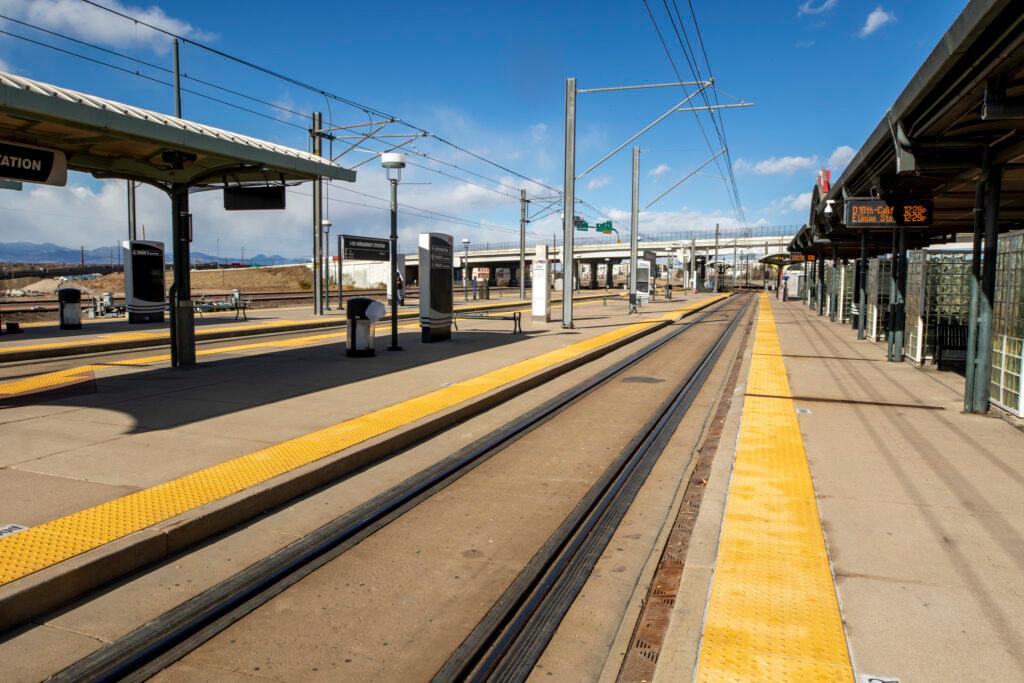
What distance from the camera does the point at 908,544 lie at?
4535mm

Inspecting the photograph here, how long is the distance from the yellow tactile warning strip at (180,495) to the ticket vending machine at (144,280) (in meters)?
16.7

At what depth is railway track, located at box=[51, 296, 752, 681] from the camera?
3301 mm

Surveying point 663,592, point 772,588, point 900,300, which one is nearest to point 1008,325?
point 900,300

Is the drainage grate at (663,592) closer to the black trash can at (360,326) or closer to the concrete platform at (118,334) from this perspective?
the black trash can at (360,326)

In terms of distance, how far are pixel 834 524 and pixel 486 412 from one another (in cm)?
502

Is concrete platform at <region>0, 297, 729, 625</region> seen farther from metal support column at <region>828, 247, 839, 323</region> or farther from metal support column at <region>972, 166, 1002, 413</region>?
metal support column at <region>828, 247, 839, 323</region>

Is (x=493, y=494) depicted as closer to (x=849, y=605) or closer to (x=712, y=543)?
(x=712, y=543)

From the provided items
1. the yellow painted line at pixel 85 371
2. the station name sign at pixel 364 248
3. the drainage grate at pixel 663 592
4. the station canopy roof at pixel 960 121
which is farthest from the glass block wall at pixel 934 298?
the station name sign at pixel 364 248

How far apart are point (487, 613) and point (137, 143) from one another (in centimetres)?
902

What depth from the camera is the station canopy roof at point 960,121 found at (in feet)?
19.8

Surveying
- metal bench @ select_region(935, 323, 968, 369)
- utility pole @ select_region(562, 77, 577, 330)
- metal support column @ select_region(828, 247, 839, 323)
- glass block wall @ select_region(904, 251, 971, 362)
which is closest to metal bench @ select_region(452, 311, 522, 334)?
utility pole @ select_region(562, 77, 577, 330)

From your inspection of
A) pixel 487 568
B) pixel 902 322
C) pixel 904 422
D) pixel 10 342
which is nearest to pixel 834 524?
pixel 487 568

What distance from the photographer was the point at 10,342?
1573 cm

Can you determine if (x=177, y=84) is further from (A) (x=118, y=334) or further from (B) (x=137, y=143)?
(B) (x=137, y=143)
